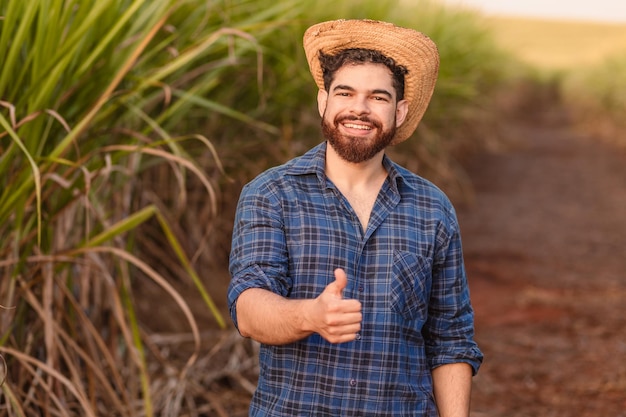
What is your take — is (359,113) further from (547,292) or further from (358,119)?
(547,292)

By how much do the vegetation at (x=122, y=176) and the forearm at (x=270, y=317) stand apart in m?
0.51

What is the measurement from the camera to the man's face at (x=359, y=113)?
4.73ft

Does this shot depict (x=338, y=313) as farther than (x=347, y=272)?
No

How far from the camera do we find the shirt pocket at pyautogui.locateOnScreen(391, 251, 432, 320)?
147cm

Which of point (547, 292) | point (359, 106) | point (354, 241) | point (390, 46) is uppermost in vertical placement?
point (390, 46)

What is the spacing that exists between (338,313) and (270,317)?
19cm

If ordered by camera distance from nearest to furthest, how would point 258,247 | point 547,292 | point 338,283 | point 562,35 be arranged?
point 338,283
point 258,247
point 547,292
point 562,35

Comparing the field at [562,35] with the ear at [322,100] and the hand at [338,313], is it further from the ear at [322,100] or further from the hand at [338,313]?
the hand at [338,313]

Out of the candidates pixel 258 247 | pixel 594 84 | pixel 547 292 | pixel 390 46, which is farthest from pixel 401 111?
pixel 594 84

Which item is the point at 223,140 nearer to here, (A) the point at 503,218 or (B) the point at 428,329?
(B) the point at 428,329

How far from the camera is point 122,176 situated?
2.64 metres

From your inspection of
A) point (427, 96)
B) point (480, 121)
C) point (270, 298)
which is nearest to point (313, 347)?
point (270, 298)

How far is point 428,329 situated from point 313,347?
10.4 inches

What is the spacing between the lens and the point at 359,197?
1512mm
